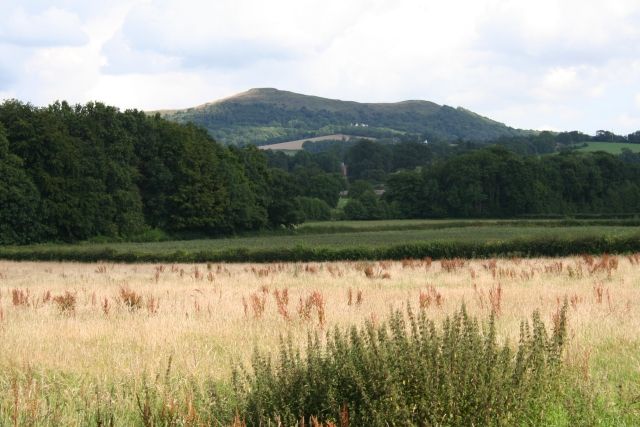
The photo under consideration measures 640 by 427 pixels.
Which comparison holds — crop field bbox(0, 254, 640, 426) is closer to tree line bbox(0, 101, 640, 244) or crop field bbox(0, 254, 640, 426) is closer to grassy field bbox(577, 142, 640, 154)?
tree line bbox(0, 101, 640, 244)

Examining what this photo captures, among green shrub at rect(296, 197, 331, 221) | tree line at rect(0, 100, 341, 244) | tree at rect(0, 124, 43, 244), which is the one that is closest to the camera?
tree at rect(0, 124, 43, 244)

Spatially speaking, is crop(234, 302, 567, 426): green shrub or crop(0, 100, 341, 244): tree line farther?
crop(0, 100, 341, 244): tree line

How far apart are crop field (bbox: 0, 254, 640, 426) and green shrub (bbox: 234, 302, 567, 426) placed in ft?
0.94

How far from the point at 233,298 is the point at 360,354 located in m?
9.44

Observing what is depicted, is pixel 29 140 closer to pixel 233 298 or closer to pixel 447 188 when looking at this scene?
pixel 233 298

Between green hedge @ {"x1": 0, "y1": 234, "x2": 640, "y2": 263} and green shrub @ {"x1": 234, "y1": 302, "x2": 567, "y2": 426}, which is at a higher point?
green shrub @ {"x1": 234, "y1": 302, "x2": 567, "y2": 426}

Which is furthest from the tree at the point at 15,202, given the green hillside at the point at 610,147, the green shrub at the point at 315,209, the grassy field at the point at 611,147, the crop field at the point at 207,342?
the grassy field at the point at 611,147

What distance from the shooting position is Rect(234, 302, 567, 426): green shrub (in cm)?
607

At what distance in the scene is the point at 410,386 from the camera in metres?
6.42

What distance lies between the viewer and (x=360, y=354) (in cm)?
669

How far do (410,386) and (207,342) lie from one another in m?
4.20

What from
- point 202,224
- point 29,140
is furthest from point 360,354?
point 202,224

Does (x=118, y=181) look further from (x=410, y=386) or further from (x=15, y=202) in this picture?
(x=410, y=386)

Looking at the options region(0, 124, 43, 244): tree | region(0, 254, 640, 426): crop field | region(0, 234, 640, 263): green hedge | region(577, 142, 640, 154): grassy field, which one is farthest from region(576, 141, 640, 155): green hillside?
region(0, 254, 640, 426): crop field
